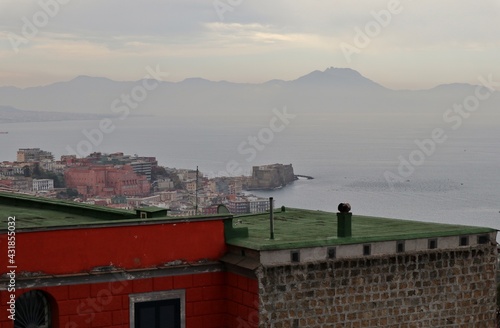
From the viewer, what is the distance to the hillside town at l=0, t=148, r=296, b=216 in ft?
287

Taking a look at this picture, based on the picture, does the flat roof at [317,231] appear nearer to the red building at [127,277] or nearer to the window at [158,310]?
the red building at [127,277]

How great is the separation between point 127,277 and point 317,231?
4142mm

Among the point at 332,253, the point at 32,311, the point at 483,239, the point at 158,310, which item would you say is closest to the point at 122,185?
the point at 483,239

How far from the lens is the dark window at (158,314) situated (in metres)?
16.6

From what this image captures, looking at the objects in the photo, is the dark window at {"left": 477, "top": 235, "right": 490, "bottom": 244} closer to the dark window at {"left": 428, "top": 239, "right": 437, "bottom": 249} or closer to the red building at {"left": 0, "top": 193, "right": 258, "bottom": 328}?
the dark window at {"left": 428, "top": 239, "right": 437, "bottom": 249}

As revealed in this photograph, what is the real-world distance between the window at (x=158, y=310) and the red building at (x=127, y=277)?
17 mm

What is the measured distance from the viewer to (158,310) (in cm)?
1677

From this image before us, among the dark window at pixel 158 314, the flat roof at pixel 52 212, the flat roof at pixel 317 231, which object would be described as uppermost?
the flat roof at pixel 52 212

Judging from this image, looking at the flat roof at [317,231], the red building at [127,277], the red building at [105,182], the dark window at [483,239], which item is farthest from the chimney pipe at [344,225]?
the red building at [105,182]

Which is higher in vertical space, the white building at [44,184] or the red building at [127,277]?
the white building at [44,184]

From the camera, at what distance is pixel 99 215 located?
19.7 meters

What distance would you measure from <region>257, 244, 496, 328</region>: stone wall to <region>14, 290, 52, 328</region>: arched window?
3.52 meters

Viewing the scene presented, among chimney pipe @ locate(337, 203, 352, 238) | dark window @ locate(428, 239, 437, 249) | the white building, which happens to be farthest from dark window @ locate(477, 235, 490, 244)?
the white building

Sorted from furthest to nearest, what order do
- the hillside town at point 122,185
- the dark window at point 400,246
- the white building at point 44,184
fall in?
the white building at point 44,184 < the hillside town at point 122,185 < the dark window at point 400,246
